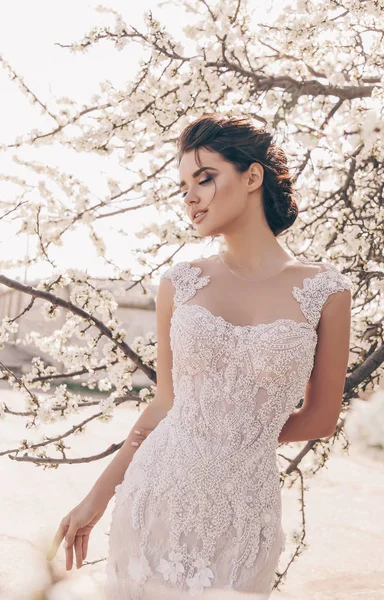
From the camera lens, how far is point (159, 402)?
1.78 m

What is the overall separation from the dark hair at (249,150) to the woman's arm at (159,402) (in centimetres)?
38

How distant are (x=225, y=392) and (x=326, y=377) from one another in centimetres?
28

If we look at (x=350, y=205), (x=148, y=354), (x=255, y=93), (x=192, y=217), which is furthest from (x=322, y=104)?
(x=192, y=217)

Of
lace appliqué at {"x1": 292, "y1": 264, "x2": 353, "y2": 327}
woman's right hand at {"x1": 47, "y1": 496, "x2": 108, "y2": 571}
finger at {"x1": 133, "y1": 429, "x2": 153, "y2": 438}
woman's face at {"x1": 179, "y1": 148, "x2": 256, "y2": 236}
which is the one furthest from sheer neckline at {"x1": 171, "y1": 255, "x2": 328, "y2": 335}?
woman's right hand at {"x1": 47, "y1": 496, "x2": 108, "y2": 571}

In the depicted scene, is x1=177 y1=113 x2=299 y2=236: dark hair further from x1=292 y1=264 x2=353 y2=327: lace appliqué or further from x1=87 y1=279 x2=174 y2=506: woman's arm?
x1=87 y1=279 x2=174 y2=506: woman's arm

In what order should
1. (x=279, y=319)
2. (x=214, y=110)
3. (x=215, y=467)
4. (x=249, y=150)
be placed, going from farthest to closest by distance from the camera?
1. (x=214, y=110)
2. (x=249, y=150)
3. (x=279, y=319)
4. (x=215, y=467)

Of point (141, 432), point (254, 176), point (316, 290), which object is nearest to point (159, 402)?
point (141, 432)

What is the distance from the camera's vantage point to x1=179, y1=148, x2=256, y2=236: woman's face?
5.40 ft

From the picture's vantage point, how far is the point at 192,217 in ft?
5.43

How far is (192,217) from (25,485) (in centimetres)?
544

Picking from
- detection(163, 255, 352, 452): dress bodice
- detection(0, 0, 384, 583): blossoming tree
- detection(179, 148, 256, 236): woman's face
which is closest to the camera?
detection(163, 255, 352, 452): dress bodice

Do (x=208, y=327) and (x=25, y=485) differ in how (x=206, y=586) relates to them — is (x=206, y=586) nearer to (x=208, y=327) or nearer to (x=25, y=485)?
(x=208, y=327)

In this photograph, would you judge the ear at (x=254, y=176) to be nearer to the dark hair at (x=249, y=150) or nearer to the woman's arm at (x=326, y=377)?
the dark hair at (x=249, y=150)

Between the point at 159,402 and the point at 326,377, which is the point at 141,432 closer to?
the point at 159,402
